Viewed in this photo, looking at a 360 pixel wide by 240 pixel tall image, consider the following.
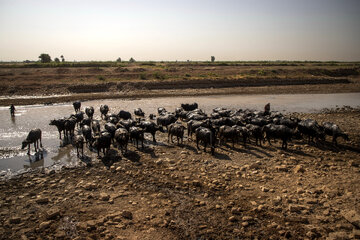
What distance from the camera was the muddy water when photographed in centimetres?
1030

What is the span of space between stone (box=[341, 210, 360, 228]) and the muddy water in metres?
8.89

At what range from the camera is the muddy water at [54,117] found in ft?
33.8

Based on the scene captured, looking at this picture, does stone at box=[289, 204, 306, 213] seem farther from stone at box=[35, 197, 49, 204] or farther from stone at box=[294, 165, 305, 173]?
stone at box=[35, 197, 49, 204]

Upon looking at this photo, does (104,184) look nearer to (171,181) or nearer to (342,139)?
(171,181)

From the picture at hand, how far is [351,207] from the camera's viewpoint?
6250 millimetres

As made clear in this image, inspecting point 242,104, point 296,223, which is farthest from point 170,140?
point 242,104

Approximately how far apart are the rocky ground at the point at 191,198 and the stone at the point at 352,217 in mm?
20

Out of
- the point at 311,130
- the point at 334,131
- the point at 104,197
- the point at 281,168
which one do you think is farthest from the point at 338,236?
the point at 334,131

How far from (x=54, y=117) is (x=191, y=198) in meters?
15.3

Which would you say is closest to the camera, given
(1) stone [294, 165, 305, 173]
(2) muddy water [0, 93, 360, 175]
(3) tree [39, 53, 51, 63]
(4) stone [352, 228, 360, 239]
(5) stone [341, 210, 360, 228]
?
(4) stone [352, 228, 360, 239]

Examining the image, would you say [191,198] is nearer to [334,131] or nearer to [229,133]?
[229,133]

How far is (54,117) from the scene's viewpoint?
18547 mm

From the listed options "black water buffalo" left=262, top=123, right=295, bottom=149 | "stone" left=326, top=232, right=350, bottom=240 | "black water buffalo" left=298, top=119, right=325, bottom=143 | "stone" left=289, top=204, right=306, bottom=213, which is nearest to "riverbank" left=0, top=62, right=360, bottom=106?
"black water buffalo" left=298, top=119, right=325, bottom=143

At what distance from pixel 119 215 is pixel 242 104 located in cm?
2170
